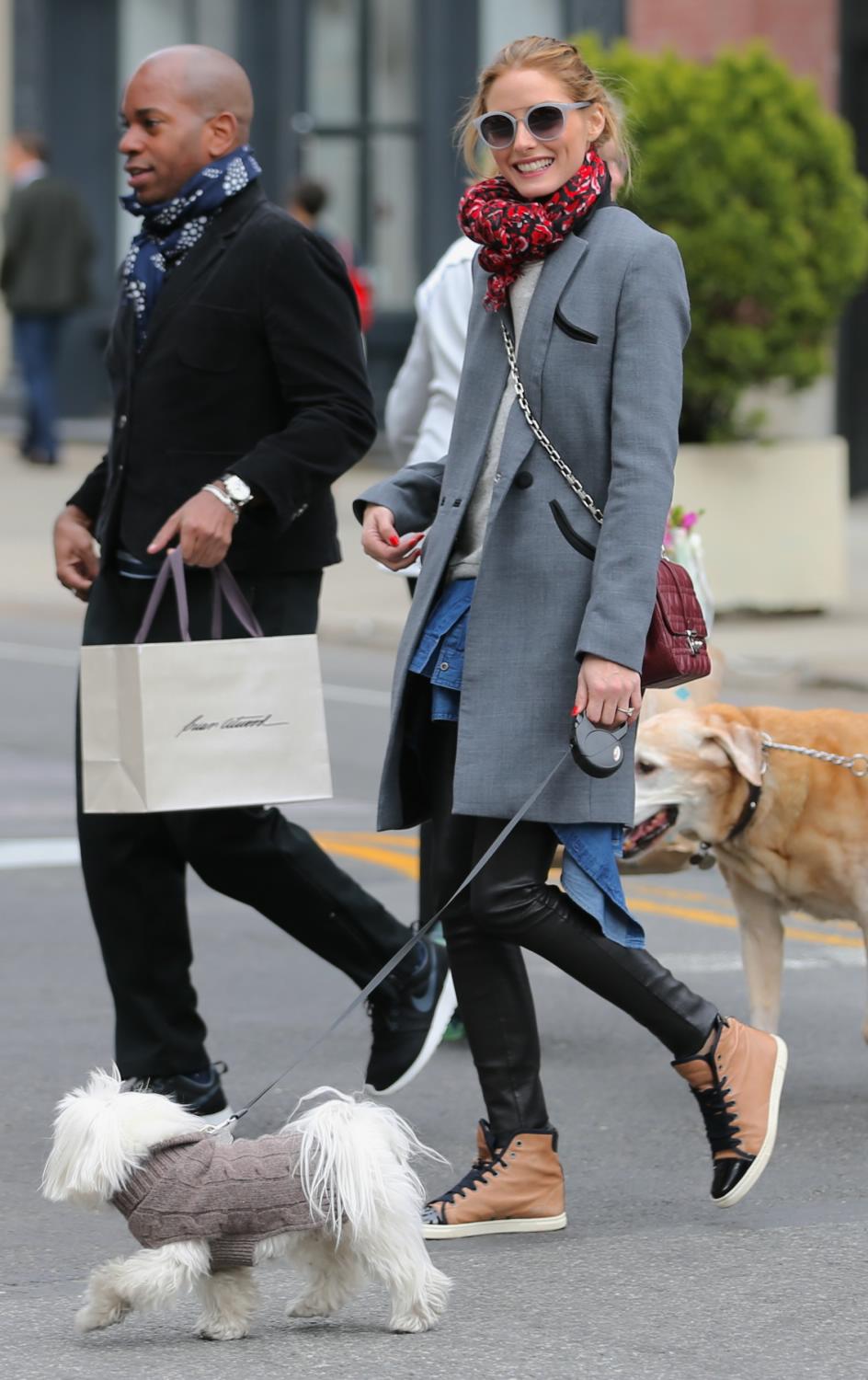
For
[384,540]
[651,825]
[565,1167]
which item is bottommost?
[565,1167]

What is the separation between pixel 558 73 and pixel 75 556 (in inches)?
59.1

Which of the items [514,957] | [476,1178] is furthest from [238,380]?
[476,1178]

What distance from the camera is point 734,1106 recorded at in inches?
165

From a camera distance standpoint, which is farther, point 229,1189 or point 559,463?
point 559,463

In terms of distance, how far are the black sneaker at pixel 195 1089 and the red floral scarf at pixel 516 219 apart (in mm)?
1686

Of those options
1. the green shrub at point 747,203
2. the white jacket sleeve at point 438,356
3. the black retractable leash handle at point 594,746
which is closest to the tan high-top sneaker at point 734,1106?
the black retractable leash handle at point 594,746

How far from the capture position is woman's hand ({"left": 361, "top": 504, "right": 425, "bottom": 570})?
13.9 ft

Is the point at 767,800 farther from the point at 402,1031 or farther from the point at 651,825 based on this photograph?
the point at 402,1031

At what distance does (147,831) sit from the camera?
15.6 ft

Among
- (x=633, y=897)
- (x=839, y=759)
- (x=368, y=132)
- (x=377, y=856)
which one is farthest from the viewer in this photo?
(x=368, y=132)

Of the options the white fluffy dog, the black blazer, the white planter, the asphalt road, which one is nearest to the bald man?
the black blazer

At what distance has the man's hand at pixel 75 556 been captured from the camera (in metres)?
4.91

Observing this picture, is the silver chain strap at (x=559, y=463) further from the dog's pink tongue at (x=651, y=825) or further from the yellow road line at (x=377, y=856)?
the yellow road line at (x=377, y=856)

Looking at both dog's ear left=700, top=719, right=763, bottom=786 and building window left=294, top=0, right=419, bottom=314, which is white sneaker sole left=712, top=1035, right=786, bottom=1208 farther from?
building window left=294, top=0, right=419, bottom=314
